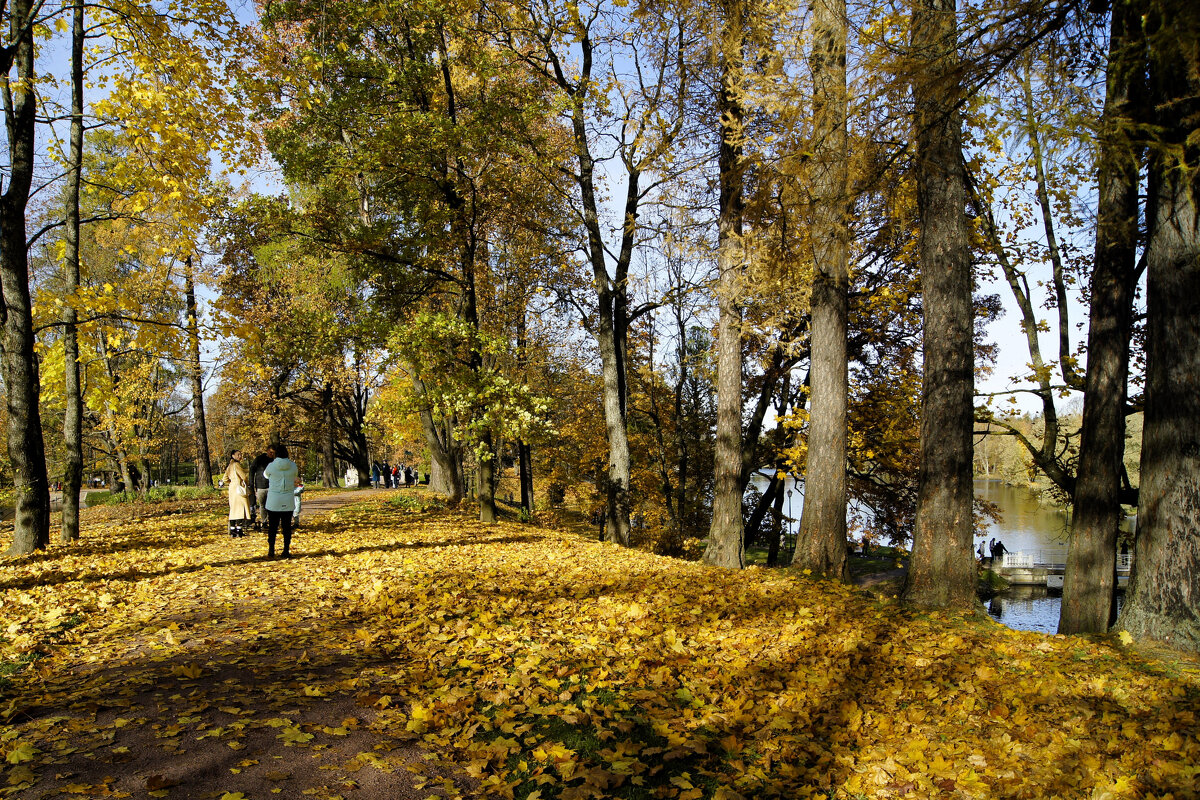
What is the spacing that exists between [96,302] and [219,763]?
857cm

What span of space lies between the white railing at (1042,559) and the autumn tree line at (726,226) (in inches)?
580

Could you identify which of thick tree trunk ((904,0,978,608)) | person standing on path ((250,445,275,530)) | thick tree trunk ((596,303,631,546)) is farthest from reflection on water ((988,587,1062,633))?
person standing on path ((250,445,275,530))

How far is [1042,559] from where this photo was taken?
32.8 metres

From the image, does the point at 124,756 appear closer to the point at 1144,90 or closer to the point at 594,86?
the point at 1144,90

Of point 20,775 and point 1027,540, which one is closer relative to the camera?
point 20,775

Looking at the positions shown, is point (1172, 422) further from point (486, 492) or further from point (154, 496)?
point (154, 496)

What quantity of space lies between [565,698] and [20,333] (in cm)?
910

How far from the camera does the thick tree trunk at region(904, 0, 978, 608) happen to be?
669 centimetres

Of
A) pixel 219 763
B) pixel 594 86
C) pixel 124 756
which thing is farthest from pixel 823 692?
pixel 594 86

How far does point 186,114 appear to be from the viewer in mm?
9133

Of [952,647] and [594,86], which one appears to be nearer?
[952,647]

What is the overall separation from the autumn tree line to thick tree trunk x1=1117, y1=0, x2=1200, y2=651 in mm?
22

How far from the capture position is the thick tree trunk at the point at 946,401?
6688mm

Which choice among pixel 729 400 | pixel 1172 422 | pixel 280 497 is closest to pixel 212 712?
pixel 280 497
